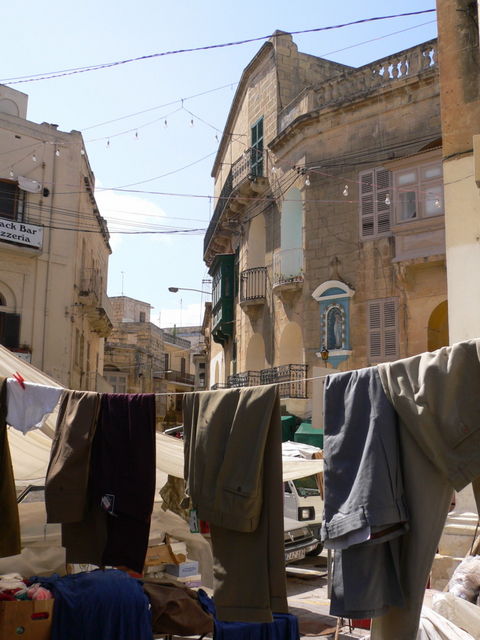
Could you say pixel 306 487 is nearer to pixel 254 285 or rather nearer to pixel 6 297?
pixel 254 285

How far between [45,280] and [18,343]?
2380mm

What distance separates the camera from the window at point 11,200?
2244 cm

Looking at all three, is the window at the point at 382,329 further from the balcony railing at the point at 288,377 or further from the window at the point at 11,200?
the window at the point at 11,200

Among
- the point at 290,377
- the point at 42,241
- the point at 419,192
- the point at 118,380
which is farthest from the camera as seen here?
the point at 118,380

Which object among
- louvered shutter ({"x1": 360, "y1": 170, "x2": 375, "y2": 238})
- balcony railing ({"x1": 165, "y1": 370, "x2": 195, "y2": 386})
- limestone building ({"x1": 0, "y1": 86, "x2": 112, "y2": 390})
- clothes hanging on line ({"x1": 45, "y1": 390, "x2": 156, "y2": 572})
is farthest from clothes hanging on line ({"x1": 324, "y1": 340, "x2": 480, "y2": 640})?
balcony railing ({"x1": 165, "y1": 370, "x2": 195, "y2": 386})

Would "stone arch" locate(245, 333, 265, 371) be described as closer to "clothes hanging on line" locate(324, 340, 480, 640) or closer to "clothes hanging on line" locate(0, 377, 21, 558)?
"clothes hanging on line" locate(0, 377, 21, 558)

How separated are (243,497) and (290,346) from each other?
605 inches

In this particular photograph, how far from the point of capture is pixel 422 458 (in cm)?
355

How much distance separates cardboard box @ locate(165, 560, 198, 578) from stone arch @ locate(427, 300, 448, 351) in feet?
31.5

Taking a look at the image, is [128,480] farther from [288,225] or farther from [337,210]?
[288,225]

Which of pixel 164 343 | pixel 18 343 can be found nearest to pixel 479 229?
pixel 18 343

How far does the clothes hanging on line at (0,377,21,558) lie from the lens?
16.0 feet

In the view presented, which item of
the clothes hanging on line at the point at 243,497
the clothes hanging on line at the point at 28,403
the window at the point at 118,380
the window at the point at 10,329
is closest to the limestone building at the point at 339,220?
the window at the point at 10,329

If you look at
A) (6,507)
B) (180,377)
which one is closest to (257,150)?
(6,507)
